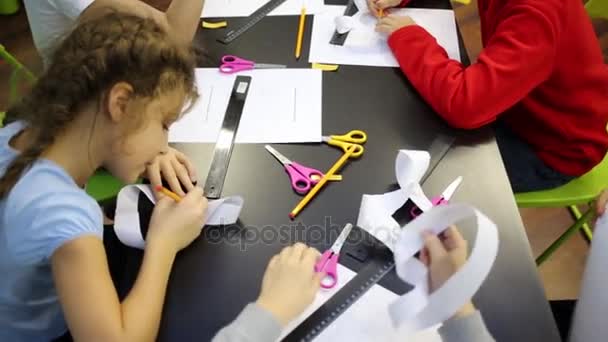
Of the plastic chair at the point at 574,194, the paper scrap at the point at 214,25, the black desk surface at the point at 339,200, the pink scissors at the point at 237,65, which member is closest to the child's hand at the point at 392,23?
the black desk surface at the point at 339,200

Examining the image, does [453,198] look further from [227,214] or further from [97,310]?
[97,310]

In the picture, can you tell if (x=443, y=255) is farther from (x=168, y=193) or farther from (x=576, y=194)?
(x=576, y=194)

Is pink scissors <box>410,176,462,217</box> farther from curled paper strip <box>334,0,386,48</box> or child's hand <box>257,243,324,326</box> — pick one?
curled paper strip <box>334,0,386,48</box>

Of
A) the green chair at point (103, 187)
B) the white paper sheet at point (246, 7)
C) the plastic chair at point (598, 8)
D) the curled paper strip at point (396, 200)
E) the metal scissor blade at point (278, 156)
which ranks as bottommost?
the green chair at point (103, 187)

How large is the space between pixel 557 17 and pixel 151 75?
739 mm

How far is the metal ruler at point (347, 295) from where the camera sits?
0.75m

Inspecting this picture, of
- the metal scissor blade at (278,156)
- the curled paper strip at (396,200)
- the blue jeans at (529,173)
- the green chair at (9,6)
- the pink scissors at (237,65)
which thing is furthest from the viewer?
the green chair at (9,6)

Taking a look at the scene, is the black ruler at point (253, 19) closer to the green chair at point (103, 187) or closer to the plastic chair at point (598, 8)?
the green chair at point (103, 187)

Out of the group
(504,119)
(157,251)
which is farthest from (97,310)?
(504,119)

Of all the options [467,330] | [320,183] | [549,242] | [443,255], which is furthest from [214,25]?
[549,242]

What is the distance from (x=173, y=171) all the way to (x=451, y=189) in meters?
0.47

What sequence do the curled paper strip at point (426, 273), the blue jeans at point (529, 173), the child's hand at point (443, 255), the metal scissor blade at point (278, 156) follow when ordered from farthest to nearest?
the blue jeans at point (529, 173), the metal scissor blade at point (278, 156), the child's hand at point (443, 255), the curled paper strip at point (426, 273)

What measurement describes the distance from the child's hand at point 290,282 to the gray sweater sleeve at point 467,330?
0.61 ft
